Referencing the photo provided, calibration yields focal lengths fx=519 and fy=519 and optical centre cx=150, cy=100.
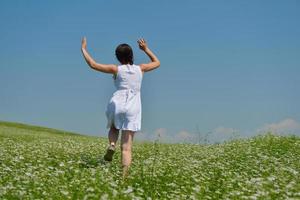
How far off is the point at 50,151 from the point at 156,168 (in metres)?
5.51

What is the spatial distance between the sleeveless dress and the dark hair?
0.49 feet

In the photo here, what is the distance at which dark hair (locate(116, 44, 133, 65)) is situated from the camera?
36.1ft

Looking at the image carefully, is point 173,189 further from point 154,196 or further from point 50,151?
point 50,151

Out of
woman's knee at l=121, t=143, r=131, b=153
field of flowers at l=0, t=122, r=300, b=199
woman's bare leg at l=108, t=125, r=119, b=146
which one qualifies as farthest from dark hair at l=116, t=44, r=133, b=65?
field of flowers at l=0, t=122, r=300, b=199

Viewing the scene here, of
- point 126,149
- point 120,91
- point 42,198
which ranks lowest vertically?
point 42,198

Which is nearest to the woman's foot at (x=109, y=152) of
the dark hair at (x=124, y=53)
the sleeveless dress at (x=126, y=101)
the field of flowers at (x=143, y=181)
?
the field of flowers at (x=143, y=181)

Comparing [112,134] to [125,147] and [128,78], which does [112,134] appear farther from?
[128,78]

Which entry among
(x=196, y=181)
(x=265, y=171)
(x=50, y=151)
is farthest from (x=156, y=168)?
(x=50, y=151)

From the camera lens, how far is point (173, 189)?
9.85 m

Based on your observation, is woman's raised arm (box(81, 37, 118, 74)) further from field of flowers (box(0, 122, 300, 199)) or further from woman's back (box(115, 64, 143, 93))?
field of flowers (box(0, 122, 300, 199))

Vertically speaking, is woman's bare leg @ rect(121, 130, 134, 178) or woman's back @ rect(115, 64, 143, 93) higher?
A: woman's back @ rect(115, 64, 143, 93)

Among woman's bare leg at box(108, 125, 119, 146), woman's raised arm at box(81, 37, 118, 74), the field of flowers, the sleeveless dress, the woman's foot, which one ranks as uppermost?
woman's raised arm at box(81, 37, 118, 74)

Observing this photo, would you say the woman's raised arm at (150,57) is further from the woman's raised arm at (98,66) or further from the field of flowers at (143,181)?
the field of flowers at (143,181)

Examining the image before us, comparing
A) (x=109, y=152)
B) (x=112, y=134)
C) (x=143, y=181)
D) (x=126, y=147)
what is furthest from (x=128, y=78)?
(x=143, y=181)
